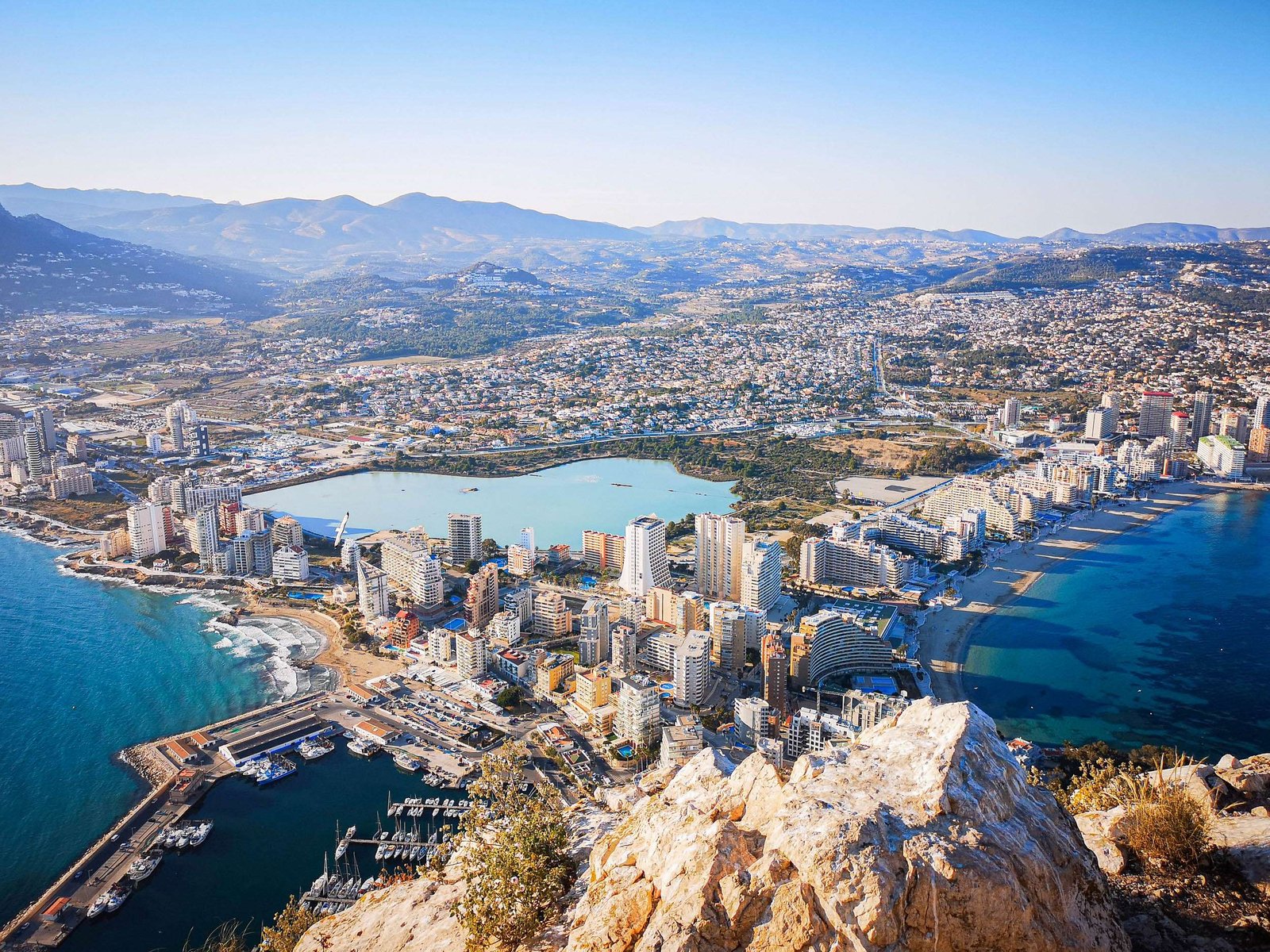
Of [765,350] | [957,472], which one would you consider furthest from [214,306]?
[957,472]

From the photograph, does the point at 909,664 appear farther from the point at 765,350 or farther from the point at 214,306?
the point at 214,306

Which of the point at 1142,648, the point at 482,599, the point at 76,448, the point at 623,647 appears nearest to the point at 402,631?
the point at 482,599

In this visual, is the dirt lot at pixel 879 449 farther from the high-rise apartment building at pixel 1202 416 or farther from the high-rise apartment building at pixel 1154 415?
the high-rise apartment building at pixel 1202 416

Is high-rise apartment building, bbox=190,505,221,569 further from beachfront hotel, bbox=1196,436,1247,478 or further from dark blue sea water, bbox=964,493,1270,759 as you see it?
beachfront hotel, bbox=1196,436,1247,478

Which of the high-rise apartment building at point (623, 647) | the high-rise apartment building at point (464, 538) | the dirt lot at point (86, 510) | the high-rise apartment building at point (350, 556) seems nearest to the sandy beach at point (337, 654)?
the high-rise apartment building at point (350, 556)

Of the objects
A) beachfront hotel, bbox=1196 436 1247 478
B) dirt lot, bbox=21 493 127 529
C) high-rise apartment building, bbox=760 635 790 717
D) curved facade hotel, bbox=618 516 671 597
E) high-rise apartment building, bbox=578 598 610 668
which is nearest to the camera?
high-rise apartment building, bbox=760 635 790 717

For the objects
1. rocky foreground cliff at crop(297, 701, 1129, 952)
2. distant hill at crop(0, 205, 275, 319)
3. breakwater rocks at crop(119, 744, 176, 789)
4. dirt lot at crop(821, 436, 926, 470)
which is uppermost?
distant hill at crop(0, 205, 275, 319)

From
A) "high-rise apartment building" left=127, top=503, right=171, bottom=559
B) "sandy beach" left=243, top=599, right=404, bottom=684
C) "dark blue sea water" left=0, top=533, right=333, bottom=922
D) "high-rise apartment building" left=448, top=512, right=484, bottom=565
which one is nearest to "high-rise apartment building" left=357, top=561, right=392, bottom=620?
"sandy beach" left=243, top=599, right=404, bottom=684
